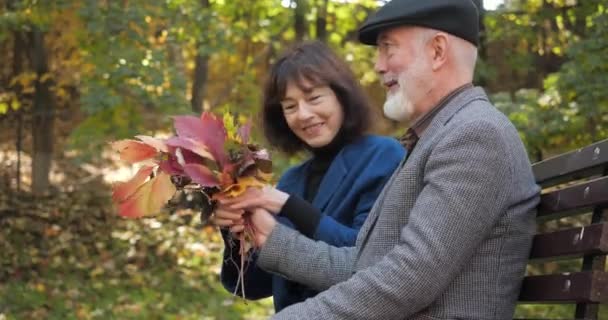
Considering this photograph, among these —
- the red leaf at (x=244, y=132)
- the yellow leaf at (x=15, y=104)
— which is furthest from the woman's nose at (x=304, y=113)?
the yellow leaf at (x=15, y=104)

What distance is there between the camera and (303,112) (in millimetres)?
3180

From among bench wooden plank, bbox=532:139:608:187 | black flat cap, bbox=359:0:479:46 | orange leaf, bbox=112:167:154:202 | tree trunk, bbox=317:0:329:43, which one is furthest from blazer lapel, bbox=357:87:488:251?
tree trunk, bbox=317:0:329:43

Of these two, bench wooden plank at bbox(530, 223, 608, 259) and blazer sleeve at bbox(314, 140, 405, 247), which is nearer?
bench wooden plank at bbox(530, 223, 608, 259)

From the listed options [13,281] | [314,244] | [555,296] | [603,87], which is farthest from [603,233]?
[13,281]

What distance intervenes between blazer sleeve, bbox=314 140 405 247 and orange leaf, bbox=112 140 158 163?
569mm

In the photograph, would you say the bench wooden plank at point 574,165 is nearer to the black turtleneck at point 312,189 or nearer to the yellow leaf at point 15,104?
the black turtleneck at point 312,189

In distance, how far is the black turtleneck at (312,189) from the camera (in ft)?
9.51

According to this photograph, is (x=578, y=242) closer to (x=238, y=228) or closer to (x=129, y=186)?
(x=238, y=228)

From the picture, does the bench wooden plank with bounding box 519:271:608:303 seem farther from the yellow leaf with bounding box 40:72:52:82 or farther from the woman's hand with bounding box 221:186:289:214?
the yellow leaf with bounding box 40:72:52:82

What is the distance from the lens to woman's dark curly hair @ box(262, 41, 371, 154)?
10.5ft

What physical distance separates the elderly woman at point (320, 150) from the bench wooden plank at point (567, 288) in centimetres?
68

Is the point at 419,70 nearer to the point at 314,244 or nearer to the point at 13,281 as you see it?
the point at 314,244

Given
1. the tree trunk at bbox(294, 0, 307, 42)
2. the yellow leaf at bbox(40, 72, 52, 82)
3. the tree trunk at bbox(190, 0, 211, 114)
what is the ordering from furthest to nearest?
the tree trunk at bbox(190, 0, 211, 114), the tree trunk at bbox(294, 0, 307, 42), the yellow leaf at bbox(40, 72, 52, 82)

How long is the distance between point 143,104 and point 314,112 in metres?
6.44
